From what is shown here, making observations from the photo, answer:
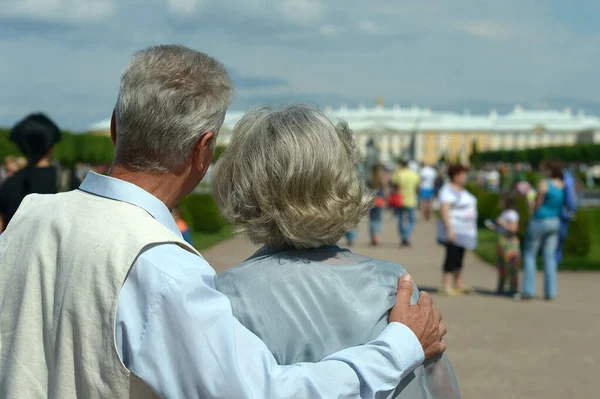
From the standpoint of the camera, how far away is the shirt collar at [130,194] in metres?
1.77

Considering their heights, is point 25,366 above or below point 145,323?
below

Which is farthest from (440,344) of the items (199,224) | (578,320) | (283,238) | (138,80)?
(199,224)

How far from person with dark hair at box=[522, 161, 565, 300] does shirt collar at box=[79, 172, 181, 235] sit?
7.25m

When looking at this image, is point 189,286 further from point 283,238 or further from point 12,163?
point 12,163

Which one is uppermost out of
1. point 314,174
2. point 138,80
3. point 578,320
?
point 138,80

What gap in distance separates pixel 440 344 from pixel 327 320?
24 cm

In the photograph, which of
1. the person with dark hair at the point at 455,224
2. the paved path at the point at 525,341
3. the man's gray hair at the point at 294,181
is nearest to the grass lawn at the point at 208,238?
the paved path at the point at 525,341

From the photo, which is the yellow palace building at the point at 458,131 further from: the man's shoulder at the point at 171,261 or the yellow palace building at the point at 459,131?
the man's shoulder at the point at 171,261

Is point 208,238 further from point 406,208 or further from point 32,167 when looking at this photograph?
point 32,167

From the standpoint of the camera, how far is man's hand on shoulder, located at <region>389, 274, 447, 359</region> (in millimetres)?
1839

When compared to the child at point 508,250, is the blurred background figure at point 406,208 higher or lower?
lower

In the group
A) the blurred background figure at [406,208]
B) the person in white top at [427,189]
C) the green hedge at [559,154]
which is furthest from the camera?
the green hedge at [559,154]

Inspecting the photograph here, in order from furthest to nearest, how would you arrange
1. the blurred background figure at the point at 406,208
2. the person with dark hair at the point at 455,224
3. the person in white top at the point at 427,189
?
the person in white top at the point at 427,189
the blurred background figure at the point at 406,208
the person with dark hair at the point at 455,224

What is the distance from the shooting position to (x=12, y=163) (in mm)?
8203
